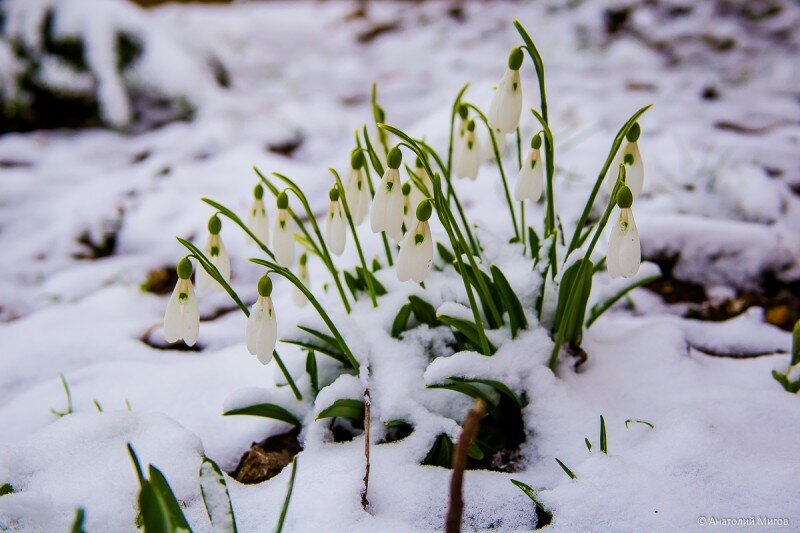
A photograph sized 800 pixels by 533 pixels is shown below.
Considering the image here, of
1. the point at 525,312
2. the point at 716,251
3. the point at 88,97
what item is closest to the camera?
the point at 525,312

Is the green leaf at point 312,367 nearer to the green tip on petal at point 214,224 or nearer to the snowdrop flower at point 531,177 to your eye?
the green tip on petal at point 214,224

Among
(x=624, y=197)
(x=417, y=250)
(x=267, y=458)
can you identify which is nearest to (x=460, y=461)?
(x=417, y=250)

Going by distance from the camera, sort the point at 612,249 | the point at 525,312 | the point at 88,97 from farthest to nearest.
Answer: the point at 88,97 → the point at 525,312 → the point at 612,249

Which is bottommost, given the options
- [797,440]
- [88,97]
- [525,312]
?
[797,440]

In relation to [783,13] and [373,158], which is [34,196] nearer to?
[373,158]

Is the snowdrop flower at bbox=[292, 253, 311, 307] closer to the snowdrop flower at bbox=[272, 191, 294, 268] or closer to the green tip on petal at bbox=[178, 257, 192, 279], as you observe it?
the snowdrop flower at bbox=[272, 191, 294, 268]

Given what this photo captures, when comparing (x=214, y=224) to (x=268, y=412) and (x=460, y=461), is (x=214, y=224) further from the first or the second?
(x=460, y=461)

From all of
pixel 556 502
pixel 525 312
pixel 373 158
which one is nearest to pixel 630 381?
pixel 525 312

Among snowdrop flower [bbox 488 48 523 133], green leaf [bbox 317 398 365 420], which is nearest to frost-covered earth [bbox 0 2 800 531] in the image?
green leaf [bbox 317 398 365 420]
